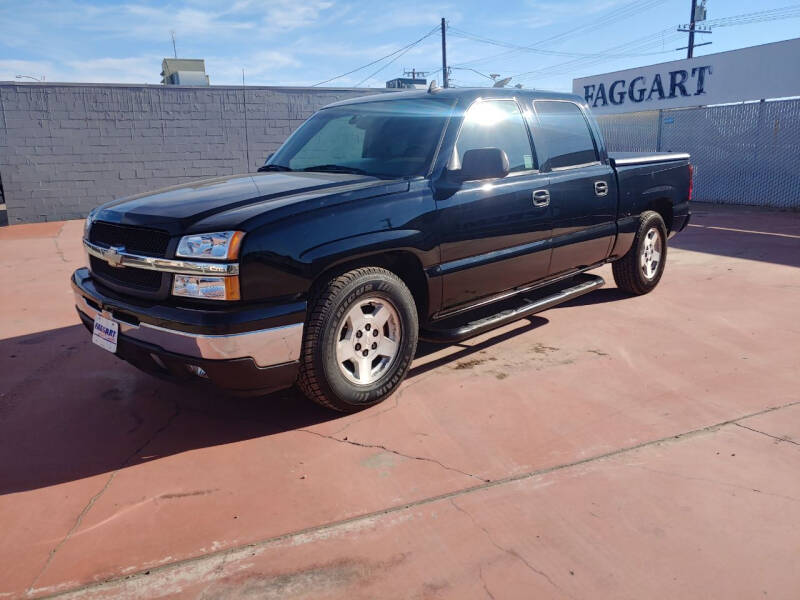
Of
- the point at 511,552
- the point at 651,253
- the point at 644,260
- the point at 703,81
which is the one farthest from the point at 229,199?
the point at 703,81

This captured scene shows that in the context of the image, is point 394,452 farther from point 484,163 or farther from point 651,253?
point 651,253

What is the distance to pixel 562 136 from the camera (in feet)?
16.5

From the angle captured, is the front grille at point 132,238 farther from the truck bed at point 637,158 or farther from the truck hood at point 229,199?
the truck bed at point 637,158

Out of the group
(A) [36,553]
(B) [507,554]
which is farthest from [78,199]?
(B) [507,554]

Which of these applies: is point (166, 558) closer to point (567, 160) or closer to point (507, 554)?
point (507, 554)

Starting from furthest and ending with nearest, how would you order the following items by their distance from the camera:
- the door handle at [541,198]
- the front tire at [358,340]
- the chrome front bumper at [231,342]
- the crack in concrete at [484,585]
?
1. the door handle at [541,198]
2. the front tire at [358,340]
3. the chrome front bumper at [231,342]
4. the crack in concrete at [484,585]

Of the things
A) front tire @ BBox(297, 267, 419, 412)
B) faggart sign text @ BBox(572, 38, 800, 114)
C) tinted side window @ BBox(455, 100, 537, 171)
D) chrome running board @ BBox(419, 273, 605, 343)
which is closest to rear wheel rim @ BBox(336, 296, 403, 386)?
front tire @ BBox(297, 267, 419, 412)

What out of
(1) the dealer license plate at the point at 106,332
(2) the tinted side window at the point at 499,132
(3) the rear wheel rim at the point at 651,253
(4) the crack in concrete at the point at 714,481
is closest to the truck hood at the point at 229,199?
(1) the dealer license plate at the point at 106,332

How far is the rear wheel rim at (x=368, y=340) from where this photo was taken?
351cm

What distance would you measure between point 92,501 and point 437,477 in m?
1.56

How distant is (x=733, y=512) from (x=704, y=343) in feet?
7.88

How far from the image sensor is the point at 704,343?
4.82 metres

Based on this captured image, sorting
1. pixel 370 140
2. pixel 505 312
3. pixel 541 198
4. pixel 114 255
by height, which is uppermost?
pixel 370 140

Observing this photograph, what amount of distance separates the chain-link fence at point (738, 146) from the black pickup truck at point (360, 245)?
10.9 meters
